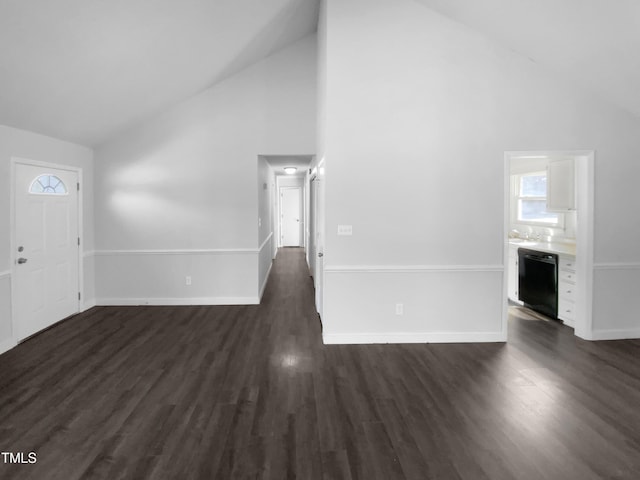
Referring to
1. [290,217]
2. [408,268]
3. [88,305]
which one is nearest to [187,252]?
[88,305]

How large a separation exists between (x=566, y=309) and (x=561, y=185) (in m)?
1.49

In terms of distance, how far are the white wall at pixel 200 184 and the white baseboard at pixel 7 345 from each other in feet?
5.41

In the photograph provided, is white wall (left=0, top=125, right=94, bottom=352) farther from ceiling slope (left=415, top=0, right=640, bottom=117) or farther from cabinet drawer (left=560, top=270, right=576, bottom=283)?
cabinet drawer (left=560, top=270, right=576, bottom=283)

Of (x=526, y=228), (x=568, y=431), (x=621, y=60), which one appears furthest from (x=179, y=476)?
(x=526, y=228)

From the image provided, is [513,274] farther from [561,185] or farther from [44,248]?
[44,248]

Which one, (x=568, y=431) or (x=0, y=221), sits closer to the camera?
(x=568, y=431)

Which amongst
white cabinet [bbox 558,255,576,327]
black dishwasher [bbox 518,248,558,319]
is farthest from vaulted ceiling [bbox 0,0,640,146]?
black dishwasher [bbox 518,248,558,319]

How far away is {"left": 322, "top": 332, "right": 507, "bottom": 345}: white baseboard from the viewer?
156 inches

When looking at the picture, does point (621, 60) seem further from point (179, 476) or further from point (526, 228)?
point (179, 476)

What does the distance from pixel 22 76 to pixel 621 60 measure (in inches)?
188

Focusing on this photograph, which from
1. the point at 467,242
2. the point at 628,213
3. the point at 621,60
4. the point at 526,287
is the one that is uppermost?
the point at 621,60

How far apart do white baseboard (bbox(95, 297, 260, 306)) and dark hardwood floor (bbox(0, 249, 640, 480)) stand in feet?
3.69

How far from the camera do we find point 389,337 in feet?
13.0

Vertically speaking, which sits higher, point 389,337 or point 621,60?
point 621,60
